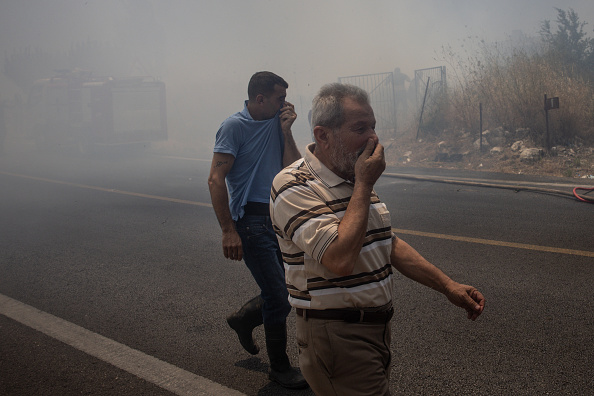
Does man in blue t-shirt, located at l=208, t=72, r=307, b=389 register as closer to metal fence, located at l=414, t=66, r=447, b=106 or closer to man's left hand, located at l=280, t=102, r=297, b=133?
man's left hand, located at l=280, t=102, r=297, b=133

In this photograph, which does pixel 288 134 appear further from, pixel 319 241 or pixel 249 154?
pixel 319 241

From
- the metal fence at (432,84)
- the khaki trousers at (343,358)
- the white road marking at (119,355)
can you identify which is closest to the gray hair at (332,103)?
the khaki trousers at (343,358)

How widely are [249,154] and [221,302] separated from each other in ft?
5.63

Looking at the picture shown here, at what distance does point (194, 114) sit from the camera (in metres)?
34.6

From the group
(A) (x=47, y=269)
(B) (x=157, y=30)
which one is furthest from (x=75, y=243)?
(B) (x=157, y=30)

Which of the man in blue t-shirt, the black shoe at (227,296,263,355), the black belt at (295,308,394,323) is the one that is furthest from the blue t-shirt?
the black belt at (295,308,394,323)

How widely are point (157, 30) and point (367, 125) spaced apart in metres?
42.6

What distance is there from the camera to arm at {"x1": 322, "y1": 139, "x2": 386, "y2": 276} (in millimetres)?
1814


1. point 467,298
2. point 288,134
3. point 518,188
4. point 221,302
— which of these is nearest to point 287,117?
point 288,134

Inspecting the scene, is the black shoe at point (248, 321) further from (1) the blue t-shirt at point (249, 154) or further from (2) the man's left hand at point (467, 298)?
(2) the man's left hand at point (467, 298)

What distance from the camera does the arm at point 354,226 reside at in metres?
1.81

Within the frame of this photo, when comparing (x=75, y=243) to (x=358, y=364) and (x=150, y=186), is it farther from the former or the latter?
(x=358, y=364)

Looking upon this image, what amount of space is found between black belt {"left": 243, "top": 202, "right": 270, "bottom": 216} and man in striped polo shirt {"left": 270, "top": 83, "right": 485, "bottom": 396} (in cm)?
116

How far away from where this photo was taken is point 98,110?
63.2 ft
